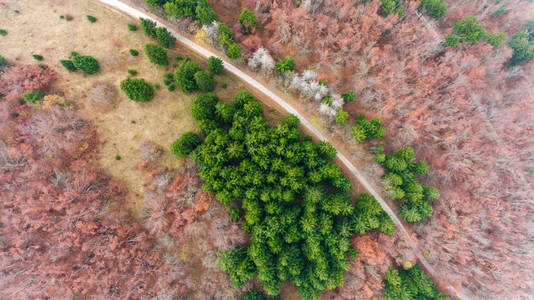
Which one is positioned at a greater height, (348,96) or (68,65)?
(348,96)

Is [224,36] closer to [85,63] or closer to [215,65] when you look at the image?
[215,65]

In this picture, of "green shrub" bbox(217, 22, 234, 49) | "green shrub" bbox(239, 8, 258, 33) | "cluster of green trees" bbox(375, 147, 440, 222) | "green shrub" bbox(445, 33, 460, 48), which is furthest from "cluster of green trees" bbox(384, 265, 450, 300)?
"green shrub" bbox(239, 8, 258, 33)

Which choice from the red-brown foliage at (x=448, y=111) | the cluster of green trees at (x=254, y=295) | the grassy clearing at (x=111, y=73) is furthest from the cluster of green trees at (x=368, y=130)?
the cluster of green trees at (x=254, y=295)

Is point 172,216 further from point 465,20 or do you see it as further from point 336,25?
point 465,20

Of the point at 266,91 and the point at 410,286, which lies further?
the point at 266,91

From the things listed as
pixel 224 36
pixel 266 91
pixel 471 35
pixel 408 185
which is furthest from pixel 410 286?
pixel 224 36

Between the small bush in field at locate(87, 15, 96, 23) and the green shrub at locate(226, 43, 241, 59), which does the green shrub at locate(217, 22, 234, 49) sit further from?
the small bush in field at locate(87, 15, 96, 23)

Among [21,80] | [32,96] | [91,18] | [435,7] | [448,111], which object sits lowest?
[32,96]
